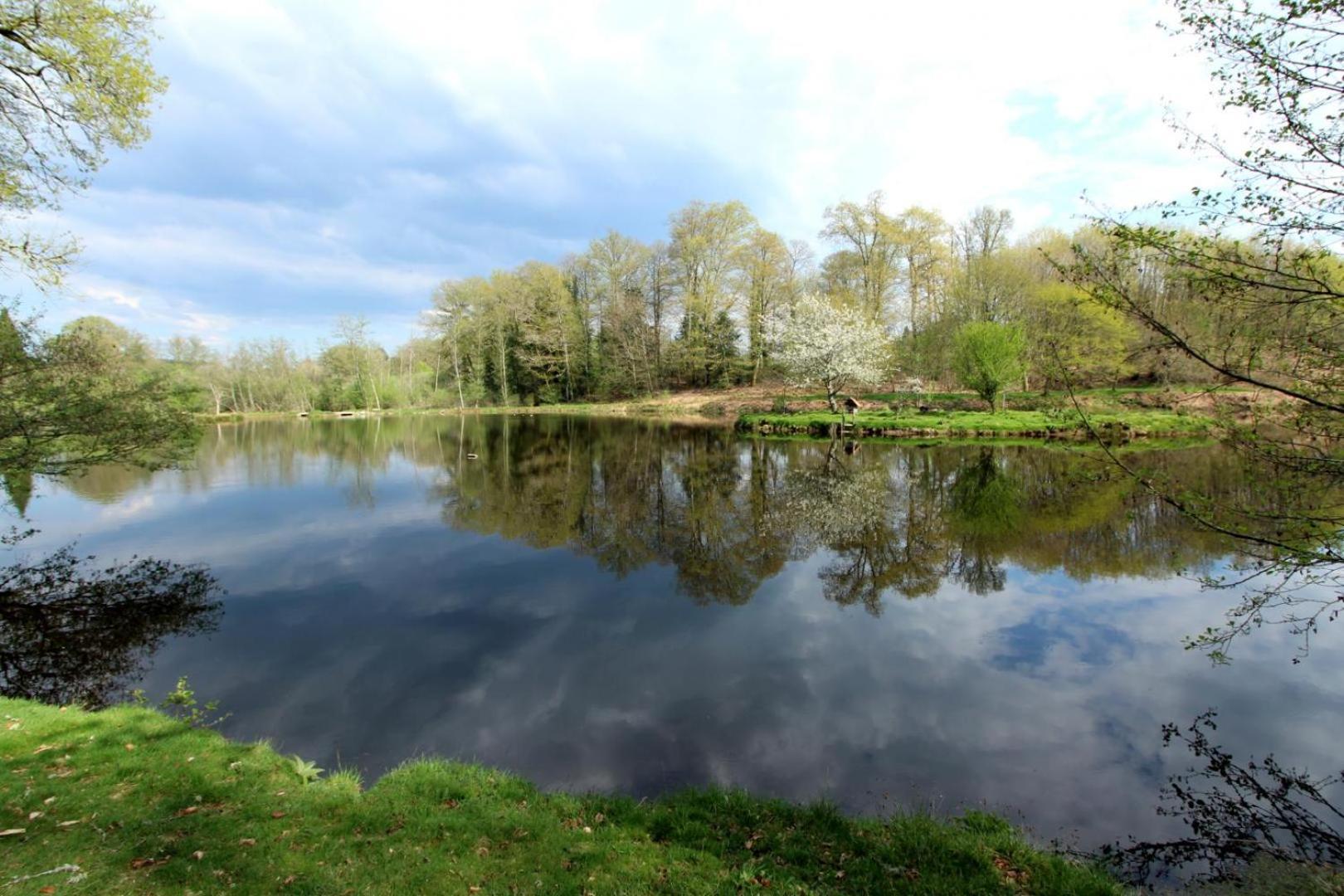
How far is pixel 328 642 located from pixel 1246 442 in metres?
10.7

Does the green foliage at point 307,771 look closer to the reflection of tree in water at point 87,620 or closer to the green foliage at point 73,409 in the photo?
the reflection of tree in water at point 87,620

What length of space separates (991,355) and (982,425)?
13.9 feet

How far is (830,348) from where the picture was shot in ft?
108

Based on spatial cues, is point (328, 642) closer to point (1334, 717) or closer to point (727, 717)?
point (727, 717)

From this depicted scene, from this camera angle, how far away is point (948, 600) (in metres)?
9.57

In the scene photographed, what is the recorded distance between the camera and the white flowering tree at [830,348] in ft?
109

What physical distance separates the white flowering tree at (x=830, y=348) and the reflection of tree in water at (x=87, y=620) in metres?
30.1

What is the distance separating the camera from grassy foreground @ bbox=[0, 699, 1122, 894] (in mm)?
3496

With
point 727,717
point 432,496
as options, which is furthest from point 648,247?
point 727,717

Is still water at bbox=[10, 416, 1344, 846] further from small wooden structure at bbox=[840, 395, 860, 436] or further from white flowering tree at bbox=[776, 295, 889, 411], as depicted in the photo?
white flowering tree at bbox=[776, 295, 889, 411]

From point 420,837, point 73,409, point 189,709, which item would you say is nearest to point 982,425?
point 420,837

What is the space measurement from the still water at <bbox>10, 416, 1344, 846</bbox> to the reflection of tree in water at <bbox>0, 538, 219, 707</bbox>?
6.0 inches

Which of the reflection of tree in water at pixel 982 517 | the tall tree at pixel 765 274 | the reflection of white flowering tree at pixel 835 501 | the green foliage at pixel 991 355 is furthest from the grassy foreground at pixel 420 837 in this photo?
the tall tree at pixel 765 274

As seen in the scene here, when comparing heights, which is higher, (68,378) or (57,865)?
(68,378)
